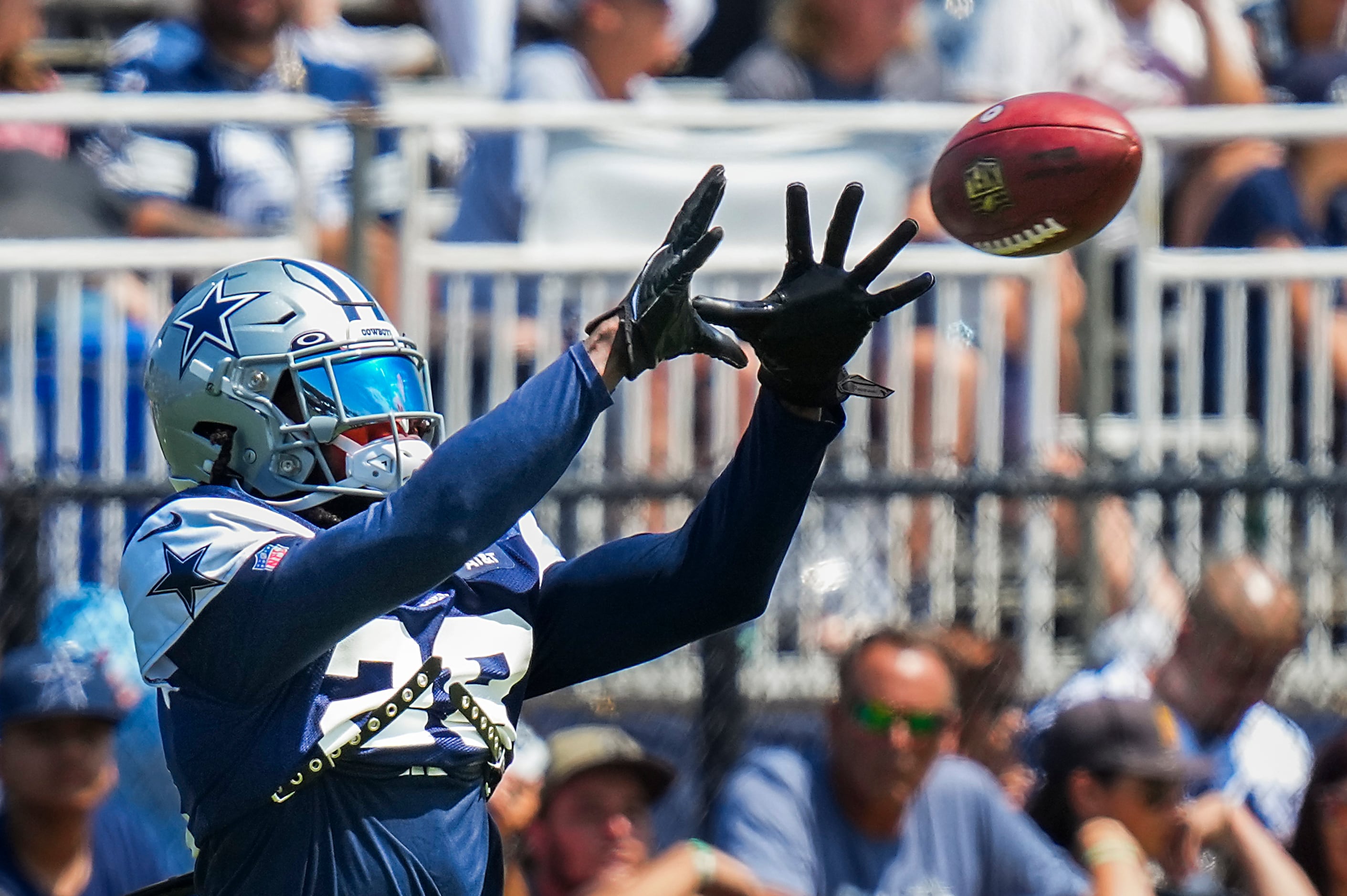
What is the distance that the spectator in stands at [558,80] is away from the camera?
604cm

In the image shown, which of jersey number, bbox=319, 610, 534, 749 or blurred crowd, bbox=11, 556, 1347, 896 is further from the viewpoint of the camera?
blurred crowd, bbox=11, 556, 1347, 896

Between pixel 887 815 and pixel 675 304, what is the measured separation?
8.74 feet

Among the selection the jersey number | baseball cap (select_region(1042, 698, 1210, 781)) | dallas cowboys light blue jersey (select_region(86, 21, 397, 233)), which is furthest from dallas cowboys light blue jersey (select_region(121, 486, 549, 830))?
dallas cowboys light blue jersey (select_region(86, 21, 397, 233))

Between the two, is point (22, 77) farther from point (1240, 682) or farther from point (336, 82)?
point (1240, 682)

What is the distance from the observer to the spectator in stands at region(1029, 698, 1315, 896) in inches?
198

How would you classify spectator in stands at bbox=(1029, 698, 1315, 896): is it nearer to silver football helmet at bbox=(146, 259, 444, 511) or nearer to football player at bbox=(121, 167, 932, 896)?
football player at bbox=(121, 167, 932, 896)

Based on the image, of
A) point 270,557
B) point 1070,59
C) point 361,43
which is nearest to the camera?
point 270,557

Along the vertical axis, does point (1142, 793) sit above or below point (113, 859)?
above

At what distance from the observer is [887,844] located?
4980mm

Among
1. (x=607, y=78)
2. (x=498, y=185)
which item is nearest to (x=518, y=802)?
(x=498, y=185)

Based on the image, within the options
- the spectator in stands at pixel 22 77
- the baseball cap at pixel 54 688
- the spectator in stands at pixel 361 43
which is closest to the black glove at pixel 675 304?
the baseball cap at pixel 54 688

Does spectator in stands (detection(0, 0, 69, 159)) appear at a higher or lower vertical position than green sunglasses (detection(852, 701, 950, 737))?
higher

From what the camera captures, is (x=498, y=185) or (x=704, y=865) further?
(x=498, y=185)

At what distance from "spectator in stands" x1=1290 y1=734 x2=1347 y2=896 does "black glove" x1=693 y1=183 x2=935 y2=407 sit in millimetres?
2890
